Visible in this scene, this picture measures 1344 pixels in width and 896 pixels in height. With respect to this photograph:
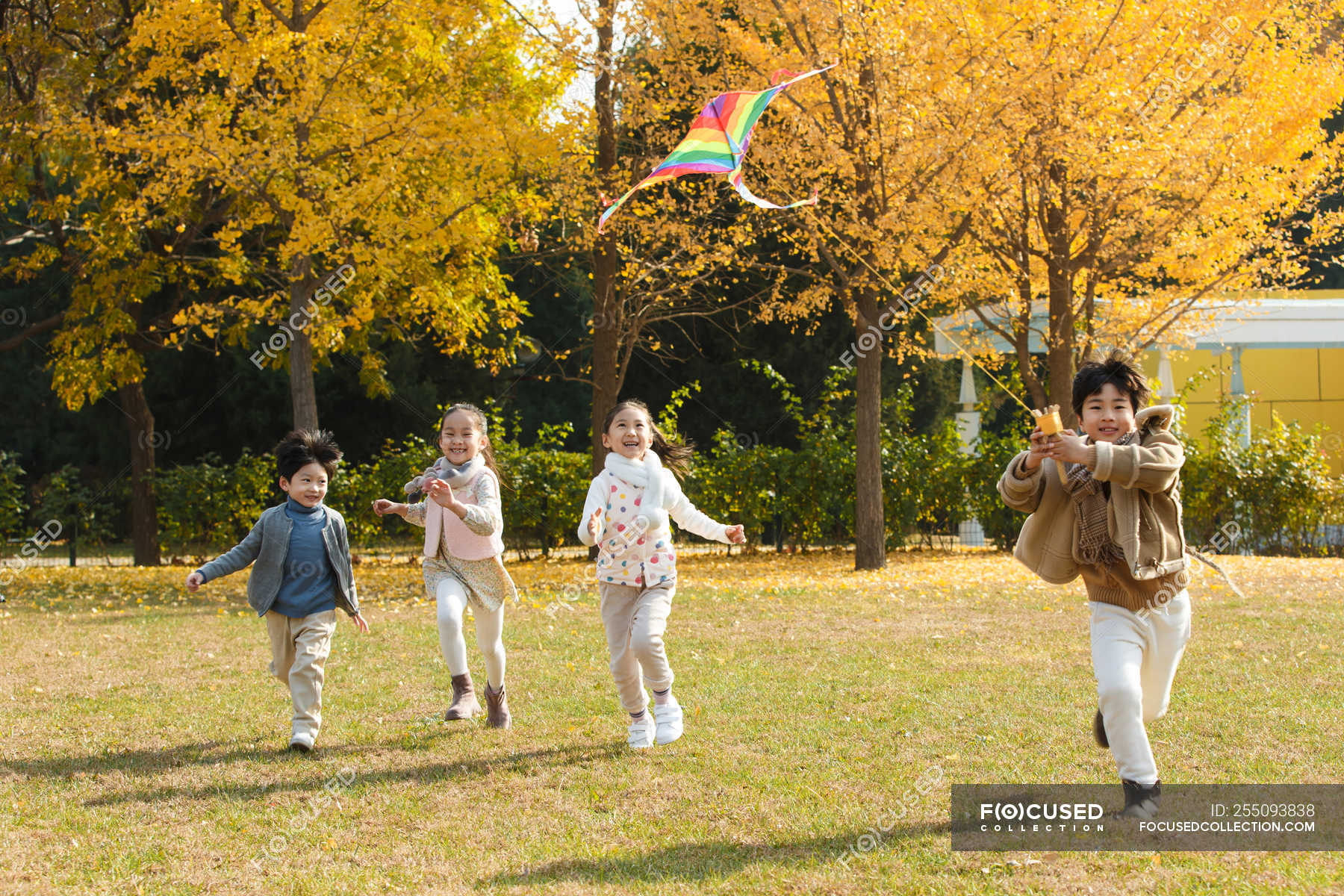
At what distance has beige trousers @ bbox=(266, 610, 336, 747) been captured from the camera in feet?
17.8

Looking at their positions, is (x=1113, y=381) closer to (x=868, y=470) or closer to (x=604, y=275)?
(x=868, y=470)

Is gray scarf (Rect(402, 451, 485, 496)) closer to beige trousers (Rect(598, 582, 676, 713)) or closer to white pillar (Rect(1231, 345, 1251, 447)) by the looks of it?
beige trousers (Rect(598, 582, 676, 713))

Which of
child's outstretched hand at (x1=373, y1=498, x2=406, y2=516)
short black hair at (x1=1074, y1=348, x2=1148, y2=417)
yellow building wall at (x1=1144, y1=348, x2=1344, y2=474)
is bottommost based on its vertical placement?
child's outstretched hand at (x1=373, y1=498, x2=406, y2=516)

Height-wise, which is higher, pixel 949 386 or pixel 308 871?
pixel 949 386

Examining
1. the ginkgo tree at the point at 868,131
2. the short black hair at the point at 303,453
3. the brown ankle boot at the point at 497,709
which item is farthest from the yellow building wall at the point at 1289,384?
the short black hair at the point at 303,453

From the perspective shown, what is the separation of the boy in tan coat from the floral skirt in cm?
272

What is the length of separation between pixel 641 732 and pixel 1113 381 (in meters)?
2.59

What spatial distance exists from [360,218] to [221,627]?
464cm

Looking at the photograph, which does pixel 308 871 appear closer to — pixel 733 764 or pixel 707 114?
pixel 733 764

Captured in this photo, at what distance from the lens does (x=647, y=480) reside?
5496 millimetres

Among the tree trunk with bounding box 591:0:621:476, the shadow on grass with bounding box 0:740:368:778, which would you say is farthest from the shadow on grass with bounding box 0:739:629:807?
the tree trunk with bounding box 591:0:621:476

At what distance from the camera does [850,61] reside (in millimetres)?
12195

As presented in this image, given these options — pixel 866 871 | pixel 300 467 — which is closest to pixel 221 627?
pixel 300 467

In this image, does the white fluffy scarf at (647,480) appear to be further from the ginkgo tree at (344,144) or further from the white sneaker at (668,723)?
the ginkgo tree at (344,144)
